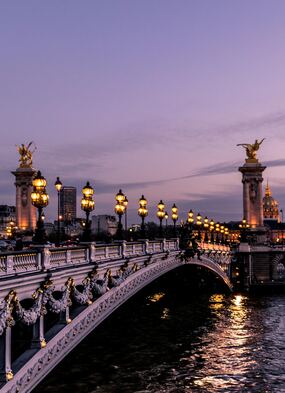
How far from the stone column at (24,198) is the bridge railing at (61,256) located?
8546 centimetres

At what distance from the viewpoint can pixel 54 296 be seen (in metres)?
28.0

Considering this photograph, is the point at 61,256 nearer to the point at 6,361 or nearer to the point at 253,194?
the point at 6,361

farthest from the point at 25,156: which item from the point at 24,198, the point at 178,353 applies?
the point at 178,353

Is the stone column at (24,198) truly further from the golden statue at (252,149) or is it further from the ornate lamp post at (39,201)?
the ornate lamp post at (39,201)

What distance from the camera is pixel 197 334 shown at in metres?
51.2

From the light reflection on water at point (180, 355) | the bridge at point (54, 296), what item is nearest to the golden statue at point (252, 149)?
the light reflection on water at point (180, 355)

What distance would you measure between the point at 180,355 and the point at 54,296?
17.0 m

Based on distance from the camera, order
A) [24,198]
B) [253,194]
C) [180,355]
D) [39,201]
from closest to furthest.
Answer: [39,201], [180,355], [253,194], [24,198]

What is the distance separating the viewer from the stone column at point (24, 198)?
124 meters

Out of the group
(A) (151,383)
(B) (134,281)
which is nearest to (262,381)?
(A) (151,383)

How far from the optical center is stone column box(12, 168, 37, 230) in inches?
4877

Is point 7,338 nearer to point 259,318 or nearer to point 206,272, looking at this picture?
point 259,318

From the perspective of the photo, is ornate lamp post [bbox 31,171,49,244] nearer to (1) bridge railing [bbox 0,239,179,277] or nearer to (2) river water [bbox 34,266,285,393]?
(1) bridge railing [bbox 0,239,179,277]

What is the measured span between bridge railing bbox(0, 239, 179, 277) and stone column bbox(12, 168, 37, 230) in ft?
280
